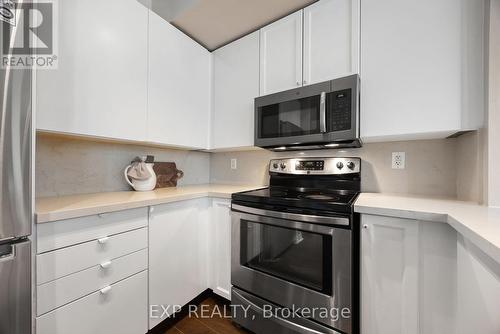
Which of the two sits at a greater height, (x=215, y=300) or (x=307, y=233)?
(x=307, y=233)

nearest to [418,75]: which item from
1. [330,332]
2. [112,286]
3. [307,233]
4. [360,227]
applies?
[360,227]

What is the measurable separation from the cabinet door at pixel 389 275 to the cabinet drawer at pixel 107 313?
1213 millimetres

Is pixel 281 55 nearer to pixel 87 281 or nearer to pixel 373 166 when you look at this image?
pixel 373 166

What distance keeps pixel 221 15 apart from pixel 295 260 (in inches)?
69.9

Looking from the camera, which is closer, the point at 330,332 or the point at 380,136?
the point at 330,332

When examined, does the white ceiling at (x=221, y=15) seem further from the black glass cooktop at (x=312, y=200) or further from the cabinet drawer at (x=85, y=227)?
the cabinet drawer at (x=85, y=227)

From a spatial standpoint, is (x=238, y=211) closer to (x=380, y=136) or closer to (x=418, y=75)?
(x=380, y=136)

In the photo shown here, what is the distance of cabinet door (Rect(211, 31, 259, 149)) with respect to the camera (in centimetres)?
172

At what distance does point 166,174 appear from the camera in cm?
192

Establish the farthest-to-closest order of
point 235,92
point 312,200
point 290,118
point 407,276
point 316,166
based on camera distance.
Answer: point 235,92 < point 316,166 < point 290,118 < point 312,200 < point 407,276

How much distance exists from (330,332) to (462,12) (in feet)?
5.70

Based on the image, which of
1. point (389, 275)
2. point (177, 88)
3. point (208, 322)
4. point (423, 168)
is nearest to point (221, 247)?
point (208, 322)

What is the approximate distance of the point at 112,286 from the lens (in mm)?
1080

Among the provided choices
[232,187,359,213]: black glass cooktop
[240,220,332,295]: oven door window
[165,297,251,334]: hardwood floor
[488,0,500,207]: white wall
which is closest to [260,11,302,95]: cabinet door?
[232,187,359,213]: black glass cooktop
